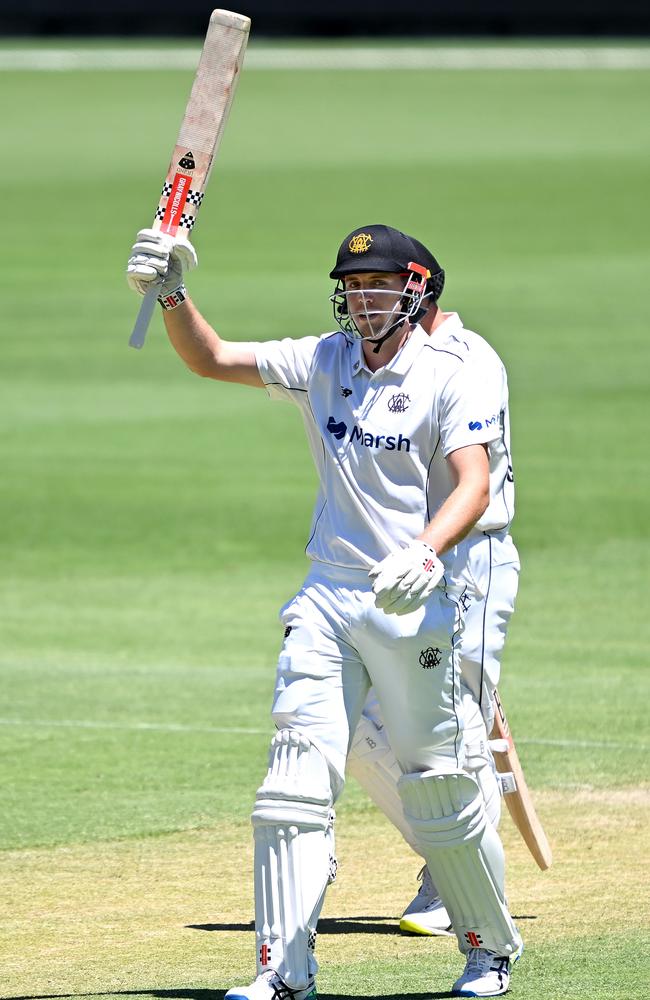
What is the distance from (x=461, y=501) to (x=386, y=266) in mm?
729

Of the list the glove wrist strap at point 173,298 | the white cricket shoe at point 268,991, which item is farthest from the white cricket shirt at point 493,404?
the white cricket shoe at point 268,991

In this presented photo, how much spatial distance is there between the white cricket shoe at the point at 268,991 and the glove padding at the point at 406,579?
940 millimetres

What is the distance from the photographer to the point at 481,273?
998 inches

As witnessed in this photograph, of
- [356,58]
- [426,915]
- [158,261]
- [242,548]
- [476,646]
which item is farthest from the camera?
[356,58]

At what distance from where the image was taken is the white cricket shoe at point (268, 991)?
16.2 ft

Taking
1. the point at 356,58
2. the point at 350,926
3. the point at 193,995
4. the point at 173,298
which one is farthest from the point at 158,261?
the point at 356,58

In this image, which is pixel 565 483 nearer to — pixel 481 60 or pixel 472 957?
pixel 472 957

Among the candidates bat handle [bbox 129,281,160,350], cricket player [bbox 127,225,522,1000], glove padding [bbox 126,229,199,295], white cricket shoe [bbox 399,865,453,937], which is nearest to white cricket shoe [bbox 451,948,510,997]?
cricket player [bbox 127,225,522,1000]

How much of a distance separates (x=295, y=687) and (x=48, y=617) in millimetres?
6319

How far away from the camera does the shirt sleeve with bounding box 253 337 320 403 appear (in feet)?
18.5

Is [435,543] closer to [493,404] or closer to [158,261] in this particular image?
[493,404]

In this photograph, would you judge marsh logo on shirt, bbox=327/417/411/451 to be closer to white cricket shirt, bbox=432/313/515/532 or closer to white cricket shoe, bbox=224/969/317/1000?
white cricket shirt, bbox=432/313/515/532

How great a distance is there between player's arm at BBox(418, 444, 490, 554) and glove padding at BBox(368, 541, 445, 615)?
7 centimetres

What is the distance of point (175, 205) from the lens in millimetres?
5805
